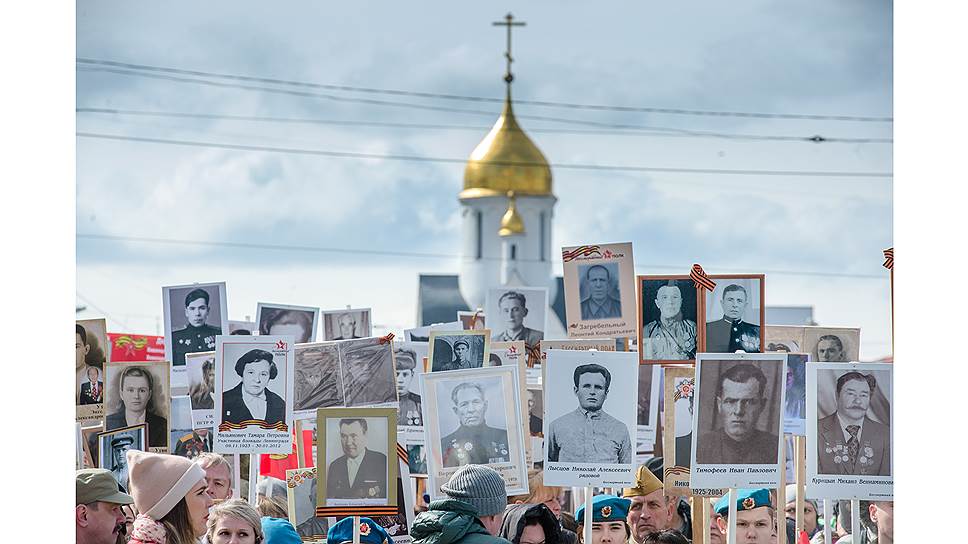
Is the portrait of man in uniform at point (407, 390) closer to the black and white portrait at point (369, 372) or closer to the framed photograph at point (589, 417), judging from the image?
the black and white portrait at point (369, 372)

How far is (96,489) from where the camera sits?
13.2 feet

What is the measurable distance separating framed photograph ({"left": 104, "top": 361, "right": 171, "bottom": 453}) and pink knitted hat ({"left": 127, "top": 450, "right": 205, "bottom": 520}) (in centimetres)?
175

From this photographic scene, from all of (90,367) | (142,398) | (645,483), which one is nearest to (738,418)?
(645,483)

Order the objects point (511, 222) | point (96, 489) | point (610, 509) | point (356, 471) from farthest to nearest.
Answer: point (511, 222) < point (610, 509) < point (356, 471) < point (96, 489)

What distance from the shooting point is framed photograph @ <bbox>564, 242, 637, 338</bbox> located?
5.83 m

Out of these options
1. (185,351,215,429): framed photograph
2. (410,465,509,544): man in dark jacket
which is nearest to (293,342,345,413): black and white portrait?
(185,351,215,429): framed photograph

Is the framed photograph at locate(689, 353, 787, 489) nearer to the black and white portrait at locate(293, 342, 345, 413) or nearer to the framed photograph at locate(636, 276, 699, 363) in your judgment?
the framed photograph at locate(636, 276, 699, 363)

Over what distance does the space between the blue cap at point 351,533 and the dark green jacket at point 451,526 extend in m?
0.77

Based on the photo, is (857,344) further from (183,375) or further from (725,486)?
(183,375)

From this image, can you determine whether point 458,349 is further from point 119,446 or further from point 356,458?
point 119,446

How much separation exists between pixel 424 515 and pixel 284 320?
11.4 feet

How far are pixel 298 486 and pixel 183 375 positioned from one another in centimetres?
188

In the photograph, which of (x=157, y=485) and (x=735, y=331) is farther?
(x=735, y=331)

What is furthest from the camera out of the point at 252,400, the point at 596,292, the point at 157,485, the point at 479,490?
the point at 596,292
